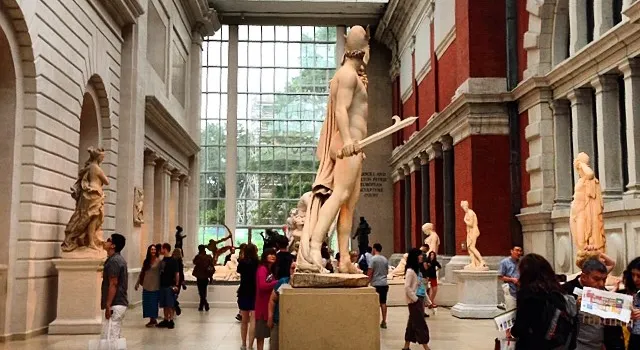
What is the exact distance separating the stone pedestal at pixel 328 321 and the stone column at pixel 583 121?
10.1 meters

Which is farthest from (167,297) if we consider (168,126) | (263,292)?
(168,126)

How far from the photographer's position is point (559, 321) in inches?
161

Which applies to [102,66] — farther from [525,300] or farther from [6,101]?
[525,300]

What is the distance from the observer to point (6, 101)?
446 inches

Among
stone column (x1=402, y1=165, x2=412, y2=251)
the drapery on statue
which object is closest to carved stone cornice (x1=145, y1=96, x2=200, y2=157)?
the drapery on statue

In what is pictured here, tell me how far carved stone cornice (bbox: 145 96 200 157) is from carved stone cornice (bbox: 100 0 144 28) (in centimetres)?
270

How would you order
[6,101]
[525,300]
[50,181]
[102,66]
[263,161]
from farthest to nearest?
1. [263,161]
2. [102,66]
3. [50,181]
4. [6,101]
5. [525,300]

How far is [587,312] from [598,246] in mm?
7524

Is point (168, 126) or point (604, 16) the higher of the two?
point (604, 16)

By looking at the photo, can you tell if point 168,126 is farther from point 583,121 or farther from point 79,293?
point 583,121

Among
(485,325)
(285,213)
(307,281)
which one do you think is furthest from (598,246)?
(285,213)

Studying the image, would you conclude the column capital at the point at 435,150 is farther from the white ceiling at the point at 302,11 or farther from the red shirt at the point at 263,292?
the red shirt at the point at 263,292

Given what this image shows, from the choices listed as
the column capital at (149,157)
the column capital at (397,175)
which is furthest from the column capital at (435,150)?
the column capital at (149,157)

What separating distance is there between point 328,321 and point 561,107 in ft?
38.0
